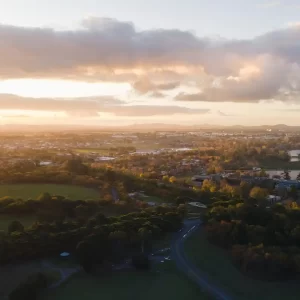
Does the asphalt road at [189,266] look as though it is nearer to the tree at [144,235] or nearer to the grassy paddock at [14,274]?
the tree at [144,235]

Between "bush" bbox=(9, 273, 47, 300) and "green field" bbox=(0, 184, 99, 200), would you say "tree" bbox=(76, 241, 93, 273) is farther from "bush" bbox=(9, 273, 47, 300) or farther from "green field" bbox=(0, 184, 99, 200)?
"green field" bbox=(0, 184, 99, 200)

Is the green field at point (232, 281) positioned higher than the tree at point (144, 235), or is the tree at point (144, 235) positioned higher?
the tree at point (144, 235)

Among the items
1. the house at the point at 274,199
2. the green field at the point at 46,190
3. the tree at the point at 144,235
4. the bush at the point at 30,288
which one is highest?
the tree at the point at 144,235

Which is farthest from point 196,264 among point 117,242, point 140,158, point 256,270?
point 140,158

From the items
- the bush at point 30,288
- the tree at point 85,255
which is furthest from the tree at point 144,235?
the bush at point 30,288

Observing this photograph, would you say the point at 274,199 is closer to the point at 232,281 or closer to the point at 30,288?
the point at 232,281

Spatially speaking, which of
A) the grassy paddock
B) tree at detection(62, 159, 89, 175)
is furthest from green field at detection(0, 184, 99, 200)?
the grassy paddock
